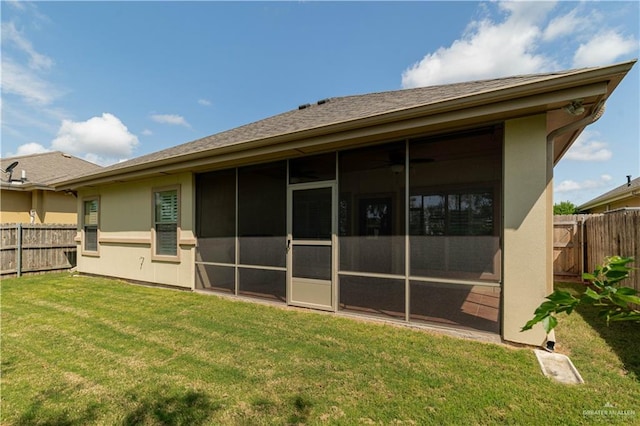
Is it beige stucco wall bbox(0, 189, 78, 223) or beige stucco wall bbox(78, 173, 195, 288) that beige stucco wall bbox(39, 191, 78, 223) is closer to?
beige stucco wall bbox(0, 189, 78, 223)

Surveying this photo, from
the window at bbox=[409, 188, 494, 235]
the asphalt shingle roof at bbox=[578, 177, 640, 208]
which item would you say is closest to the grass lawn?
the window at bbox=[409, 188, 494, 235]

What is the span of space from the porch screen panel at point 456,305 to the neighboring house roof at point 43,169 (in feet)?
36.7

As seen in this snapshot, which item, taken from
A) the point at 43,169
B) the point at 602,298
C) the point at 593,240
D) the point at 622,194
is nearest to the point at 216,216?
the point at 602,298

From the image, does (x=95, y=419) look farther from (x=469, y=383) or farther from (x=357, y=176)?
(x=357, y=176)

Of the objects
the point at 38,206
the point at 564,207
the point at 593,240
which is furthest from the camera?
the point at 564,207

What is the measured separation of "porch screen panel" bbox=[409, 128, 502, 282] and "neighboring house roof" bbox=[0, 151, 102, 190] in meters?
10.9

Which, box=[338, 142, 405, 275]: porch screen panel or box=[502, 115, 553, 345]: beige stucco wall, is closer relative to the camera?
box=[502, 115, 553, 345]: beige stucco wall

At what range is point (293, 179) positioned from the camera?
557cm

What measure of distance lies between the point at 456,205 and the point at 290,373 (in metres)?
3.08

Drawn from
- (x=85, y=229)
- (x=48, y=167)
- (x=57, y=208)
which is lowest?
(x=85, y=229)

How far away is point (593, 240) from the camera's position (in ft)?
23.3

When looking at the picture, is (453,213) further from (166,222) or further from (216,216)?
(166,222)

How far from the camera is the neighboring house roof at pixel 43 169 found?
10781 mm

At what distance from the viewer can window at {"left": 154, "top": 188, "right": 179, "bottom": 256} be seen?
725cm
